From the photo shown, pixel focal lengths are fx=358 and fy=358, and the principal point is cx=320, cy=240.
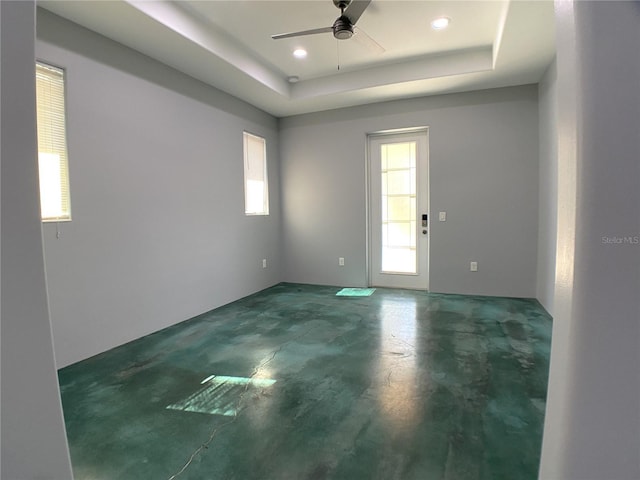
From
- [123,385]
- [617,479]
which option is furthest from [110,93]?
[617,479]

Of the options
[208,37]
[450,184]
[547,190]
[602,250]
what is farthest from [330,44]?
[602,250]

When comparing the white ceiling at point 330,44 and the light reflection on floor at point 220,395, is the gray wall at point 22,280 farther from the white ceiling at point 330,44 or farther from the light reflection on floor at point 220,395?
the white ceiling at point 330,44

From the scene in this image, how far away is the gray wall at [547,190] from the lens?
3662mm

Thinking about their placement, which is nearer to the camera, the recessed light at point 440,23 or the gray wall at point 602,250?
the gray wall at point 602,250

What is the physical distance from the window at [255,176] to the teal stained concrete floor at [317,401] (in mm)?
1966

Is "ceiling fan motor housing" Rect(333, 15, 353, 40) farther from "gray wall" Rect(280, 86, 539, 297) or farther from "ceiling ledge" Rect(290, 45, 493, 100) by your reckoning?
"gray wall" Rect(280, 86, 539, 297)

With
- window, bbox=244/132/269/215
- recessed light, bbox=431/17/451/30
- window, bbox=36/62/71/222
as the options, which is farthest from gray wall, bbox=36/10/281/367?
recessed light, bbox=431/17/451/30

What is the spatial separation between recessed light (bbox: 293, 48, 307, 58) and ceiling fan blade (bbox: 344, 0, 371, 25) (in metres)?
1.19

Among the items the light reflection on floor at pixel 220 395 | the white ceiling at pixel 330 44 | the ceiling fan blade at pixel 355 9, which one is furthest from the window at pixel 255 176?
the light reflection on floor at pixel 220 395

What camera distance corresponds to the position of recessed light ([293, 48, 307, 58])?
3781 millimetres

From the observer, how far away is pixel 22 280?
0.87m

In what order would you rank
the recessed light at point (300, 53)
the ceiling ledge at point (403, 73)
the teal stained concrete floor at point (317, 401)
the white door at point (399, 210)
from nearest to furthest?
the teal stained concrete floor at point (317, 401) → the recessed light at point (300, 53) → the ceiling ledge at point (403, 73) → the white door at point (399, 210)

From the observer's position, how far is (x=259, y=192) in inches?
212

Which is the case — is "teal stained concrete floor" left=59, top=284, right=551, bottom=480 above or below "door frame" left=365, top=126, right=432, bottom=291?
below
